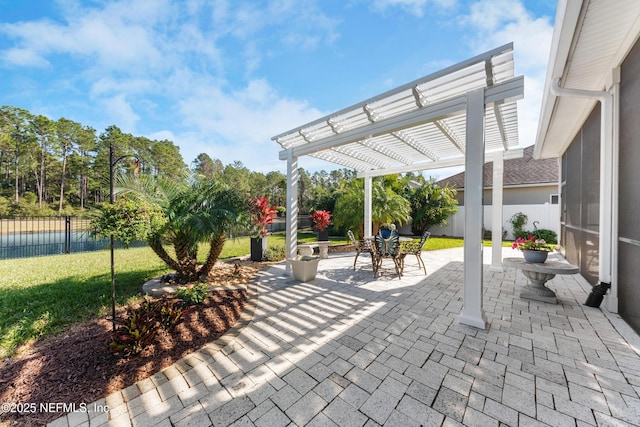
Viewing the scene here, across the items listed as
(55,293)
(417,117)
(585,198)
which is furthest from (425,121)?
(55,293)

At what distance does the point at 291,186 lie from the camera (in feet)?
20.2

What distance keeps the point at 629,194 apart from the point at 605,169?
0.79 meters

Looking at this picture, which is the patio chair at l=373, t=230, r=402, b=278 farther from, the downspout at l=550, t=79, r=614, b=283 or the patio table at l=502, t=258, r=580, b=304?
the downspout at l=550, t=79, r=614, b=283

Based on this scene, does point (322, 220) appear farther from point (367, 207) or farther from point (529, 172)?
point (529, 172)

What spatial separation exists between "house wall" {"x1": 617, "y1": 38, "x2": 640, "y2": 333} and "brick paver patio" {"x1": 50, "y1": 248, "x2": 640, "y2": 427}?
0.38 m

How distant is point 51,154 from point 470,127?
37278 mm

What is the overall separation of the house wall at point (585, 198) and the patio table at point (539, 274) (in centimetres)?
111

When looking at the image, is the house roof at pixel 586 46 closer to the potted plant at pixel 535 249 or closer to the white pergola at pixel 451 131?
the white pergola at pixel 451 131

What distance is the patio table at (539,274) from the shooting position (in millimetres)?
3834

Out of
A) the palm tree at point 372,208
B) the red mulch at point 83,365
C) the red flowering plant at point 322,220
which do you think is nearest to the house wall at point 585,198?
the palm tree at point 372,208

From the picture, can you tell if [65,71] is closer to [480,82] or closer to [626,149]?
[480,82]

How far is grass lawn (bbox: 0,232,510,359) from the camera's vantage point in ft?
10.3

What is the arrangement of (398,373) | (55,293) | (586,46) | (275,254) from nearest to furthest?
1. (398,373)
2. (586,46)
3. (55,293)
4. (275,254)

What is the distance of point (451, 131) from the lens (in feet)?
16.8
